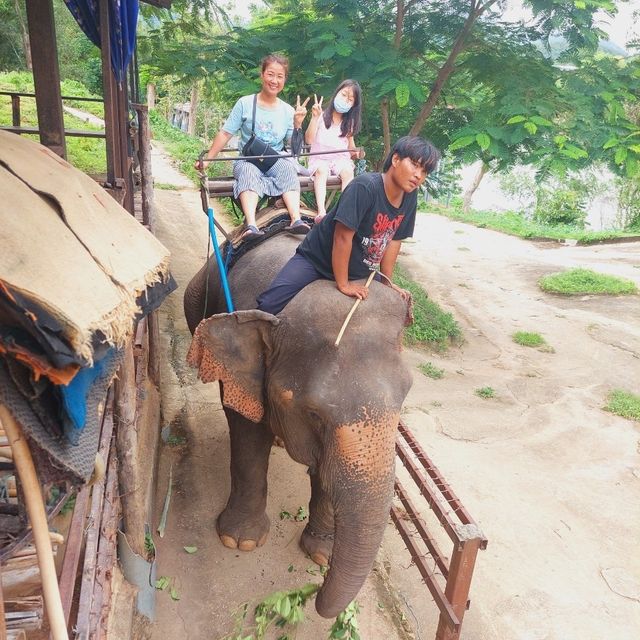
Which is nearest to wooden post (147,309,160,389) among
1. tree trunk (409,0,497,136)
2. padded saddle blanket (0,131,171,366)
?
padded saddle blanket (0,131,171,366)

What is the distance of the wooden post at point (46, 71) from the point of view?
11.3 feet

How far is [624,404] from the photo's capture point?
7.68m

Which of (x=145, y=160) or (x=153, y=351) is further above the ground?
(x=145, y=160)

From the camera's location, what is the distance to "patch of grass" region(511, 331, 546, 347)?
31.9ft

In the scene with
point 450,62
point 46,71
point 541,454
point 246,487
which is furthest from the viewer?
point 450,62

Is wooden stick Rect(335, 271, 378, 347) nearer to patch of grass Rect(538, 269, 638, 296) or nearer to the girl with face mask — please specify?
the girl with face mask

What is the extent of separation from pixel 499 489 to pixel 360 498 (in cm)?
321

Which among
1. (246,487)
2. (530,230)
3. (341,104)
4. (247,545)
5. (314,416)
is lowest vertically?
(530,230)

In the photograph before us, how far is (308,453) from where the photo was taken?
3234mm

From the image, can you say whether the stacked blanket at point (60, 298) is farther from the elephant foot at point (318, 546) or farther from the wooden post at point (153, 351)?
the wooden post at point (153, 351)

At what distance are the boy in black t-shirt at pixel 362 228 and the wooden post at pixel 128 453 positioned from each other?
0.90 meters

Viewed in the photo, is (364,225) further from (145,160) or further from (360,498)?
(145,160)

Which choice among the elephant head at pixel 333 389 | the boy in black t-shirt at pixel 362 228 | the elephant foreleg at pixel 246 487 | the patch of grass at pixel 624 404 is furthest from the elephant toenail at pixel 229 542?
the patch of grass at pixel 624 404

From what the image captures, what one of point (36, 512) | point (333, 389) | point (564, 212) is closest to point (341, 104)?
point (333, 389)
